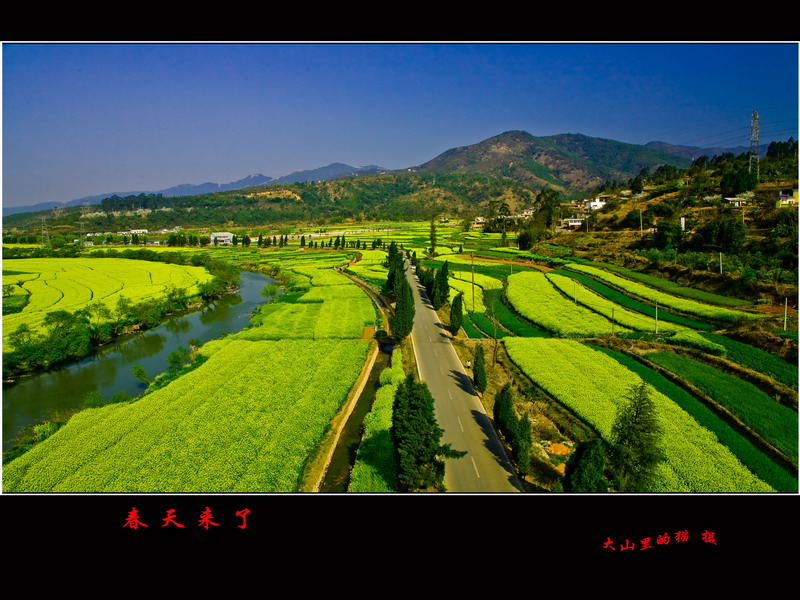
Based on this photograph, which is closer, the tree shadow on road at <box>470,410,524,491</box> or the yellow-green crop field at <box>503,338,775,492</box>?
the yellow-green crop field at <box>503,338,775,492</box>

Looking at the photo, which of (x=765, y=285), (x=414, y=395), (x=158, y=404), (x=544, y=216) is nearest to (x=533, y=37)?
(x=414, y=395)

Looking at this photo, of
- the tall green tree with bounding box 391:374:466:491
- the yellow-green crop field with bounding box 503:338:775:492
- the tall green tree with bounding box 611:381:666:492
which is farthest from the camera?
the yellow-green crop field with bounding box 503:338:775:492

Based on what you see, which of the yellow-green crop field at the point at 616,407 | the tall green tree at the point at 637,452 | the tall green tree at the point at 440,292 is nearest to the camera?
the tall green tree at the point at 637,452

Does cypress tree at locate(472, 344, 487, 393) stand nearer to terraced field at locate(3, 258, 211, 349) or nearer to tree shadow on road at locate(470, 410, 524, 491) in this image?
tree shadow on road at locate(470, 410, 524, 491)

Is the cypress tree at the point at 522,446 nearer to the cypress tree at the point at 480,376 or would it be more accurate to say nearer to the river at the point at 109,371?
the cypress tree at the point at 480,376

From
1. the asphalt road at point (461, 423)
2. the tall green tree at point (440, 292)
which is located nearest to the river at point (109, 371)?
the asphalt road at point (461, 423)

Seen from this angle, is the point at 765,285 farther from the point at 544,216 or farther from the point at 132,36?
the point at 544,216

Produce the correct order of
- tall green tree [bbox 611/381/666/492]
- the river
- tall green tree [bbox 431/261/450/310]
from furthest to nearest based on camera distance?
tall green tree [bbox 431/261/450/310] → the river → tall green tree [bbox 611/381/666/492]

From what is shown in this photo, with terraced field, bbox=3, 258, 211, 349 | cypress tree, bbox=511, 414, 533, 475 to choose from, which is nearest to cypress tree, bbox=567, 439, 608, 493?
cypress tree, bbox=511, 414, 533, 475
